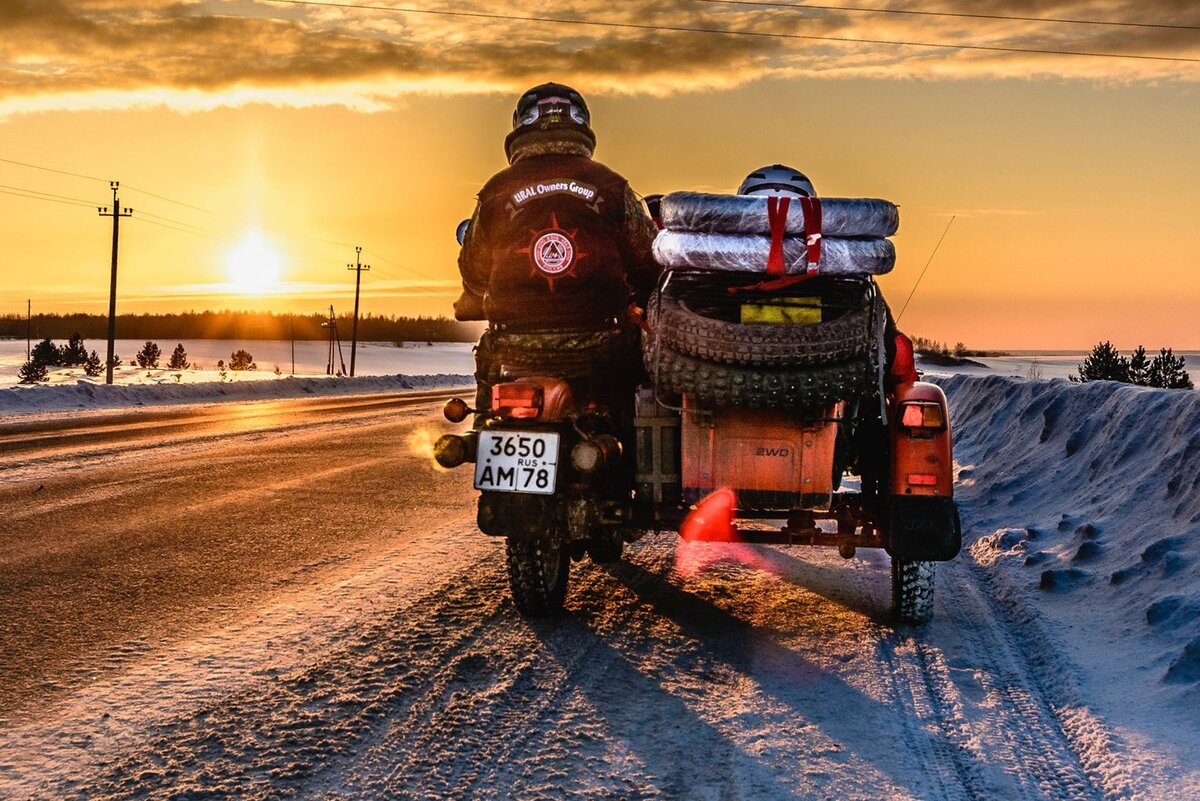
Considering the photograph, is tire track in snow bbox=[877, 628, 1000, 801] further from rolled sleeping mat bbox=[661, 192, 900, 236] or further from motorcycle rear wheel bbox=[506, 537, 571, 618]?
rolled sleeping mat bbox=[661, 192, 900, 236]

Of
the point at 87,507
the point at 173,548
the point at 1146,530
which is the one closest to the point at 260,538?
the point at 173,548

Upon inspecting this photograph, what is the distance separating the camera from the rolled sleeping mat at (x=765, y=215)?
4.62m

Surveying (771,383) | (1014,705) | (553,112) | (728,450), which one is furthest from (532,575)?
(553,112)

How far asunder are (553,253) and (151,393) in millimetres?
26522

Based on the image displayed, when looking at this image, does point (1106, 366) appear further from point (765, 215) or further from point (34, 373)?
point (34, 373)

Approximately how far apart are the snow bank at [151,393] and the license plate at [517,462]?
2028 cm

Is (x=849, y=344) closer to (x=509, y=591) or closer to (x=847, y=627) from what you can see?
(x=847, y=627)

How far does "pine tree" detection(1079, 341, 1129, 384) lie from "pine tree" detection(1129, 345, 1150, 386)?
112 millimetres

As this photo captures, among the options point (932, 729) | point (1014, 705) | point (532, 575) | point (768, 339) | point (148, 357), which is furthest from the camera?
point (148, 357)

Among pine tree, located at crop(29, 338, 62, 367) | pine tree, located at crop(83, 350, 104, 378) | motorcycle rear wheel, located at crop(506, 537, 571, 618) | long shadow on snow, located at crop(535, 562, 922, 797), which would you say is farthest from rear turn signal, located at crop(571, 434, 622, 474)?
pine tree, located at crop(29, 338, 62, 367)

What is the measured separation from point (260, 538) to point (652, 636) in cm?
387

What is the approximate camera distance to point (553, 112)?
18.7 ft

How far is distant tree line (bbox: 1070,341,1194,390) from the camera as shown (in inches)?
801

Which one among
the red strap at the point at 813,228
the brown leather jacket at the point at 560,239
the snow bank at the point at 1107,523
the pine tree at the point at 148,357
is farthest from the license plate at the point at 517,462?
the pine tree at the point at 148,357
